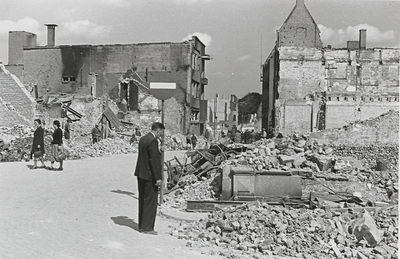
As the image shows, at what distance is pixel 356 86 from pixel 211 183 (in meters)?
35.9

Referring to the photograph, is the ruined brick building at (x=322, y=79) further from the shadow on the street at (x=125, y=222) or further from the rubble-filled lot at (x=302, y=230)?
the shadow on the street at (x=125, y=222)

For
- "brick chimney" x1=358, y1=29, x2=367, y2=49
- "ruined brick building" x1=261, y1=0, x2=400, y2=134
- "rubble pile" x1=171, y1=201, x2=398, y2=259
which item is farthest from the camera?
"brick chimney" x1=358, y1=29, x2=367, y2=49

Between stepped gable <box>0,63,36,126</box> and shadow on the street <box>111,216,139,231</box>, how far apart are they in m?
19.5

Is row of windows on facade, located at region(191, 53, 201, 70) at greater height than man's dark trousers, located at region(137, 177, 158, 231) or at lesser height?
greater

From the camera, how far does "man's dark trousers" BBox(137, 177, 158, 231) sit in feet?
25.8

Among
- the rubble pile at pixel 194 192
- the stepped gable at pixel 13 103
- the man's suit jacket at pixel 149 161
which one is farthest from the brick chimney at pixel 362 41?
the man's suit jacket at pixel 149 161

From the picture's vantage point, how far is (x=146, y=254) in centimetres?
652

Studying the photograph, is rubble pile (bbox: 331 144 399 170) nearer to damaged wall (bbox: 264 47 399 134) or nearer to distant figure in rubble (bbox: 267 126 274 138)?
damaged wall (bbox: 264 47 399 134)

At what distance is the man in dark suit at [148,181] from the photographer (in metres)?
7.86

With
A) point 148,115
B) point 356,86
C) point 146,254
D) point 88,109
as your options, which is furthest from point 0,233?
point 356,86

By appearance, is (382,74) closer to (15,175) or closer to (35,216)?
(15,175)

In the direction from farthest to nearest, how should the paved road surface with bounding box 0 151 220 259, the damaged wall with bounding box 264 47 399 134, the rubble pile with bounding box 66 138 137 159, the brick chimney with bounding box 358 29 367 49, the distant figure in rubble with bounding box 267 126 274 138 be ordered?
the brick chimney with bounding box 358 29 367 49 < the distant figure in rubble with bounding box 267 126 274 138 < the damaged wall with bounding box 264 47 399 134 < the rubble pile with bounding box 66 138 137 159 < the paved road surface with bounding box 0 151 220 259

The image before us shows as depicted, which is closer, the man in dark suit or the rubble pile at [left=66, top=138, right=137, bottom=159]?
the man in dark suit

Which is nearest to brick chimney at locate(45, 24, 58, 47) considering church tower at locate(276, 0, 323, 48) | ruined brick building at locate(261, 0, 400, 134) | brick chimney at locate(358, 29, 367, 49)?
ruined brick building at locate(261, 0, 400, 134)
